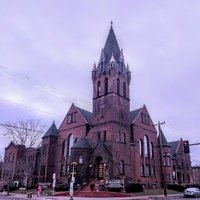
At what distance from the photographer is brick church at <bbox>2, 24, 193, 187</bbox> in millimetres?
42906

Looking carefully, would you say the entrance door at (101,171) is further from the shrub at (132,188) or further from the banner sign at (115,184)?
the shrub at (132,188)

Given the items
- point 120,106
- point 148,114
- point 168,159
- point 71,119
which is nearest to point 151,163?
point 168,159

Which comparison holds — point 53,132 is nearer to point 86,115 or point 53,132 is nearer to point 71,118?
point 71,118

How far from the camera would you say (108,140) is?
43.3 m

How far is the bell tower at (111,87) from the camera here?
1818 inches

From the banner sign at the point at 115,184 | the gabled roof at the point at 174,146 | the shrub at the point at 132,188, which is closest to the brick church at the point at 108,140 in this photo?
the banner sign at the point at 115,184

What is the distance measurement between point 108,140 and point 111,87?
32.5ft

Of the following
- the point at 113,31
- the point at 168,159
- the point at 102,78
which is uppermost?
the point at 113,31

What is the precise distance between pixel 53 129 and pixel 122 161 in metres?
19.9

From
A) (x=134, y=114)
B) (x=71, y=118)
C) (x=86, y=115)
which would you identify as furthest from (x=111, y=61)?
(x=71, y=118)

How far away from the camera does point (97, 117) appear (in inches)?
1869

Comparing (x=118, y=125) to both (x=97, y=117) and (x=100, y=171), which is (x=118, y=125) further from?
(x=100, y=171)

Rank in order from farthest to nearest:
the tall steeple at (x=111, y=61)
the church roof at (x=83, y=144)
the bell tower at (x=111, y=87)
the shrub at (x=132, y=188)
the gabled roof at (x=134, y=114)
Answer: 1. the gabled roof at (x=134, y=114)
2. the tall steeple at (x=111, y=61)
3. the bell tower at (x=111, y=87)
4. the church roof at (x=83, y=144)
5. the shrub at (x=132, y=188)

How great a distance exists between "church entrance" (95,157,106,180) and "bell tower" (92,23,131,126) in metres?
6.76
